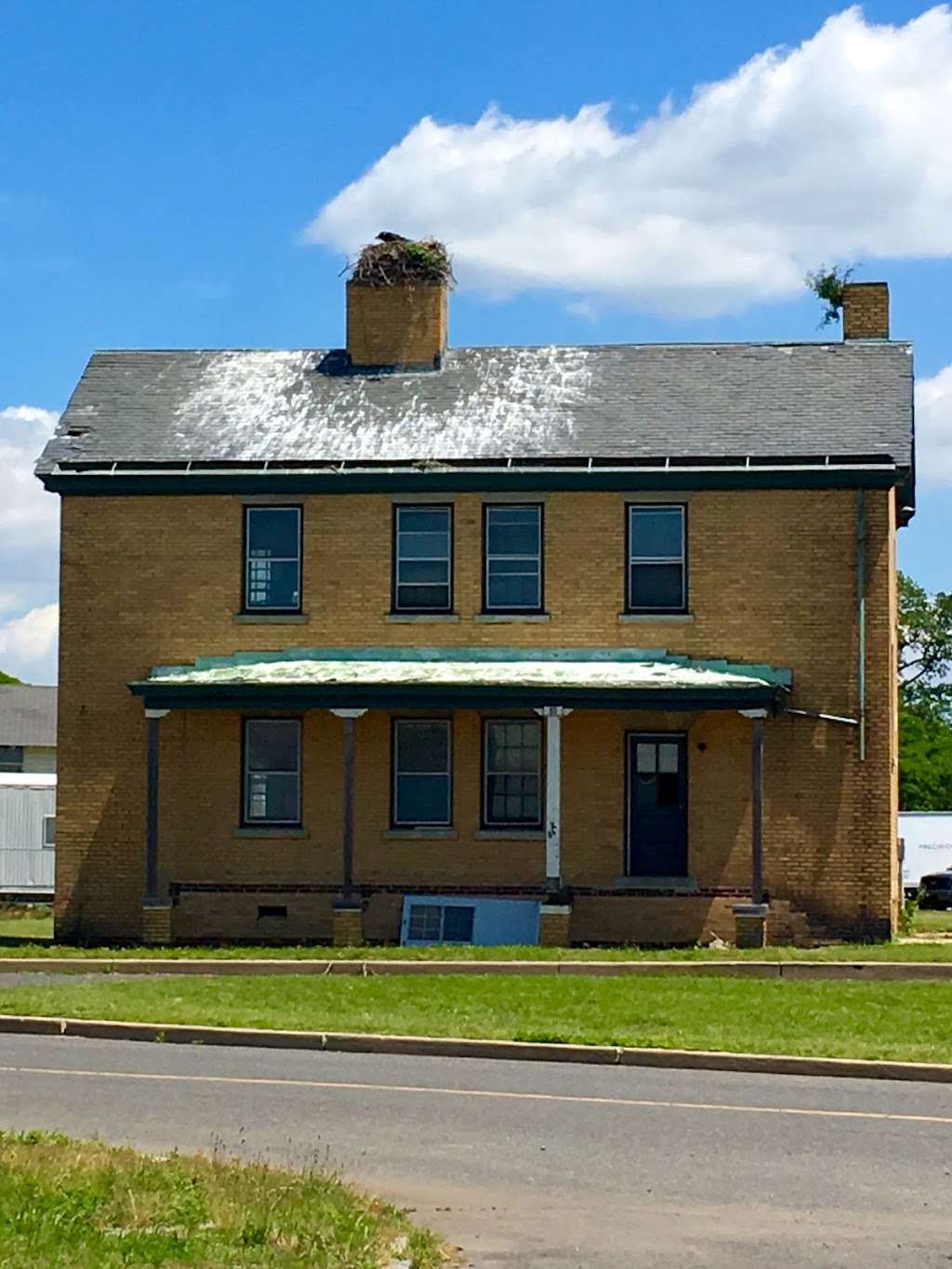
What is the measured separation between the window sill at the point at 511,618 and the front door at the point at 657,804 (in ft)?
6.38

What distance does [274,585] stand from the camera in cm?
2823

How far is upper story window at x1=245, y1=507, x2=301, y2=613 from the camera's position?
28203 millimetres

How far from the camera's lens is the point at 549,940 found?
26.1 metres

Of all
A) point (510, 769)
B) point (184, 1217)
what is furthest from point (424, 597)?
point (184, 1217)

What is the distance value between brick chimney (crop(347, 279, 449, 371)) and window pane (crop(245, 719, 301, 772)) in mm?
5784

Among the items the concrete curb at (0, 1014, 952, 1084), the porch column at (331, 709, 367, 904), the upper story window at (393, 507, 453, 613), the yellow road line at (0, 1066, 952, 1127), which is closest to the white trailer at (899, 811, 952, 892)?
the upper story window at (393, 507, 453, 613)

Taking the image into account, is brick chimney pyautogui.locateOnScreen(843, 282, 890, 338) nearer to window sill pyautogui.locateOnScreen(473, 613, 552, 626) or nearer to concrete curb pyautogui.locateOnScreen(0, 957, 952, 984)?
window sill pyautogui.locateOnScreen(473, 613, 552, 626)

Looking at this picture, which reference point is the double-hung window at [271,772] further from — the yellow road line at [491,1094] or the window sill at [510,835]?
the yellow road line at [491,1094]

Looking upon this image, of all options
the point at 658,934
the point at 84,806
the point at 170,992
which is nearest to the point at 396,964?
the point at 170,992

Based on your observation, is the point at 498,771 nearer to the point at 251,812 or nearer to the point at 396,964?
the point at 251,812

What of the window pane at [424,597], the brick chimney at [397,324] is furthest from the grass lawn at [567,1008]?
the brick chimney at [397,324]

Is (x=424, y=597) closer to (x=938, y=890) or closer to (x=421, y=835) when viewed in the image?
(x=421, y=835)

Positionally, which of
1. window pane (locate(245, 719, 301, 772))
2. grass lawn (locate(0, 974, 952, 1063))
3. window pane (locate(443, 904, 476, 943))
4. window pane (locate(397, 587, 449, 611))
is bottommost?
grass lawn (locate(0, 974, 952, 1063))

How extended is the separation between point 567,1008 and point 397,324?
14.3 metres
